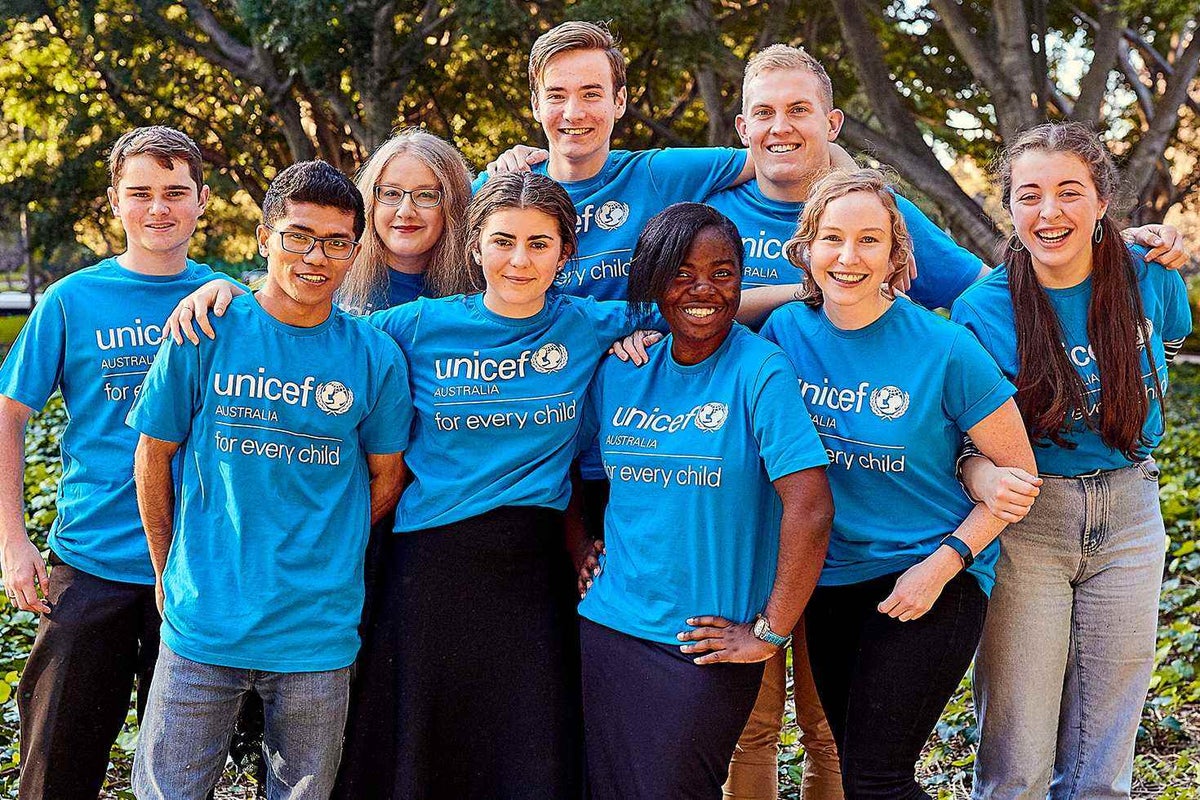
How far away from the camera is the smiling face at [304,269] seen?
10.2ft

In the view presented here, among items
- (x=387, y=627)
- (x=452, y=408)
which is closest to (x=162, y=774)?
(x=387, y=627)

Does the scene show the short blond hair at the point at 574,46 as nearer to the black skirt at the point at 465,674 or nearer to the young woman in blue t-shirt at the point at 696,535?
the young woman in blue t-shirt at the point at 696,535

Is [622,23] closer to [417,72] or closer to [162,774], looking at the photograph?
[417,72]

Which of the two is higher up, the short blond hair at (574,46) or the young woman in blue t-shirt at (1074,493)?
the short blond hair at (574,46)

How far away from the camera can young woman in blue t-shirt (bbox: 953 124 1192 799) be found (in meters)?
3.25

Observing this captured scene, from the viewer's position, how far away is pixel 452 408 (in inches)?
126

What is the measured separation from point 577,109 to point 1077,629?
2.27 meters

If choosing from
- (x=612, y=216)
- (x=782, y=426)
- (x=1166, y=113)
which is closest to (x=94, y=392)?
(x=612, y=216)

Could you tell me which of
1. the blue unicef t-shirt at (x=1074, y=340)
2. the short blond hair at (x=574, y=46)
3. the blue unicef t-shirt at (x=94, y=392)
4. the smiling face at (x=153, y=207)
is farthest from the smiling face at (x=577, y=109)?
the blue unicef t-shirt at (x=94, y=392)

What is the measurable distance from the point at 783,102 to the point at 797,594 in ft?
5.46

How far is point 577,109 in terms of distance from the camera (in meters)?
3.76

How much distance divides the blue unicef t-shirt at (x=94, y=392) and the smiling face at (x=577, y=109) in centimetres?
142

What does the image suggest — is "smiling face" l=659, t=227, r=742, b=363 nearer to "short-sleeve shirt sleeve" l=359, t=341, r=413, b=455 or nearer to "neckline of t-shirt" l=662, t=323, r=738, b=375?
"neckline of t-shirt" l=662, t=323, r=738, b=375

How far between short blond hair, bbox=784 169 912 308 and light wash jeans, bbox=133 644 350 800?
1768mm
